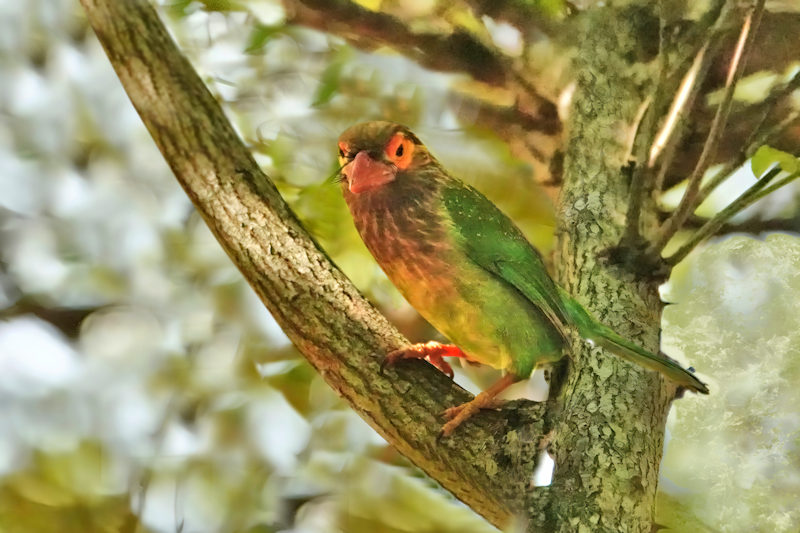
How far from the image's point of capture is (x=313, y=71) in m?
1.08

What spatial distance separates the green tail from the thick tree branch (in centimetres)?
10

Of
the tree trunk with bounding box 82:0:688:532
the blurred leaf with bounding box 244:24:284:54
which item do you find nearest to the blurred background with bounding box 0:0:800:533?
the blurred leaf with bounding box 244:24:284:54

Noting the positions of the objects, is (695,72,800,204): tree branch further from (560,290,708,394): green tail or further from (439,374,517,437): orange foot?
(439,374,517,437): orange foot

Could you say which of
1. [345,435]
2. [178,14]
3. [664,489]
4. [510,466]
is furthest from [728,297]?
[178,14]

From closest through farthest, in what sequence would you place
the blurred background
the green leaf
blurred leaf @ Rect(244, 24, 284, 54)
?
the green leaf → the blurred background → blurred leaf @ Rect(244, 24, 284, 54)

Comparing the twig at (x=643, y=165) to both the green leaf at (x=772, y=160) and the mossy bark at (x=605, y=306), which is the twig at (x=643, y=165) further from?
the green leaf at (x=772, y=160)

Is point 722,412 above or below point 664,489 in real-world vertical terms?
above

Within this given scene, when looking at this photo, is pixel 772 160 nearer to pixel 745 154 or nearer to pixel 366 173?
pixel 745 154

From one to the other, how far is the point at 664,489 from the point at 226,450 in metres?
0.61

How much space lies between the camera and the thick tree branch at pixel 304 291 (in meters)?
0.76

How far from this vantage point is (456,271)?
30.1 inches

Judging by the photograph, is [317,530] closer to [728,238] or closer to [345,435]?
[345,435]

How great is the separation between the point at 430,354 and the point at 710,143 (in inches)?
14.8

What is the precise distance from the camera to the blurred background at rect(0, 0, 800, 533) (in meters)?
0.99
